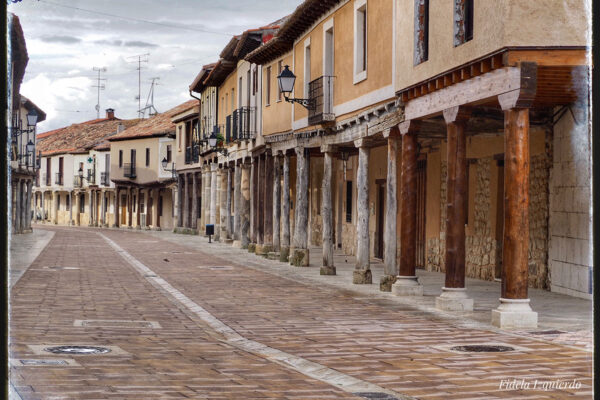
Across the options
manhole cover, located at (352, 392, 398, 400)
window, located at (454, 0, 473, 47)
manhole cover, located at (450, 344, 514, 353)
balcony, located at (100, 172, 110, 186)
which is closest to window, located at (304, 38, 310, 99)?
window, located at (454, 0, 473, 47)

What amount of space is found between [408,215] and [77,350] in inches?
294

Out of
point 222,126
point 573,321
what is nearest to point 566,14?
point 573,321

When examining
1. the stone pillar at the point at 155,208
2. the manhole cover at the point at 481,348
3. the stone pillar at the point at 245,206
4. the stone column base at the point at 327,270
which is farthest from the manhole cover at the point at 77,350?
the stone pillar at the point at 155,208

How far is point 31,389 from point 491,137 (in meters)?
12.6

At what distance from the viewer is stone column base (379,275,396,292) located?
14938 mm

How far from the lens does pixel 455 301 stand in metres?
12.0

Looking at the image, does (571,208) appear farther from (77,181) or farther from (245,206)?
(77,181)

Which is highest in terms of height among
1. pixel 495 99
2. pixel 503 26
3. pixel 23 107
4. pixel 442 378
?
pixel 23 107

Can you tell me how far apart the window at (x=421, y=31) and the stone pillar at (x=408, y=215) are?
1201 mm

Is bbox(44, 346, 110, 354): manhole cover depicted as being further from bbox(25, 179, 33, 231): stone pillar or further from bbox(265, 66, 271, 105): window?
bbox(25, 179, 33, 231): stone pillar

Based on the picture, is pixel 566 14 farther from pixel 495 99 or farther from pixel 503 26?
pixel 495 99

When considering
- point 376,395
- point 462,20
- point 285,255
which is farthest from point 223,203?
point 376,395

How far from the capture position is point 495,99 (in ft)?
36.4

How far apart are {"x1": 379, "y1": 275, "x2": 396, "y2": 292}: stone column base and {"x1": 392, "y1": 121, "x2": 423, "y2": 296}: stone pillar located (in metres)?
0.62
